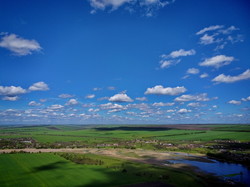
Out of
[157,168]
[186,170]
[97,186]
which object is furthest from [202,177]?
[97,186]

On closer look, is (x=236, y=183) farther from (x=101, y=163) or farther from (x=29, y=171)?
(x=29, y=171)

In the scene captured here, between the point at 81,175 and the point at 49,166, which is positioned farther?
the point at 49,166

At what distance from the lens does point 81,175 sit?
5878cm

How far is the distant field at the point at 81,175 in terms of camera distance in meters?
52.3

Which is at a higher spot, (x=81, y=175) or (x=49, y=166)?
(x=49, y=166)

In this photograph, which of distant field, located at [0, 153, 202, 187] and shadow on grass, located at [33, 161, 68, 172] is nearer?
distant field, located at [0, 153, 202, 187]

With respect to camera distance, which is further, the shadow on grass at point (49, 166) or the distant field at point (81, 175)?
the shadow on grass at point (49, 166)

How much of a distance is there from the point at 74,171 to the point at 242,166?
5860cm

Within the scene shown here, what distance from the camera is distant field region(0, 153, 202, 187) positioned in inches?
2061

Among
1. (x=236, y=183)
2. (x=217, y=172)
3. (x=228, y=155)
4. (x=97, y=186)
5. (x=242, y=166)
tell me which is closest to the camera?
(x=97, y=186)

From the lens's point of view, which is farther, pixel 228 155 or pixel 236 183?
pixel 228 155

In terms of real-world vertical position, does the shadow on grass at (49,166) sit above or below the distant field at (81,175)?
above

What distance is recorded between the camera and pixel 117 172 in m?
63.2

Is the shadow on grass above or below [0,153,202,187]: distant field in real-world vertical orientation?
Answer: above
